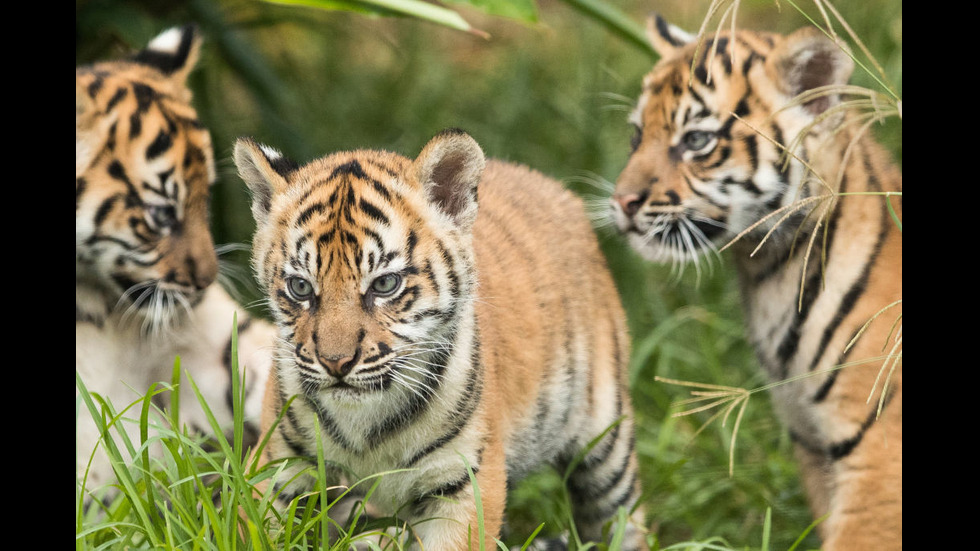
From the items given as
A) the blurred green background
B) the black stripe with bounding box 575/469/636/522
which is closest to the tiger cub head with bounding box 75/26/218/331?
the blurred green background

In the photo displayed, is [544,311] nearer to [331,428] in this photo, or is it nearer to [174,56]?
[331,428]

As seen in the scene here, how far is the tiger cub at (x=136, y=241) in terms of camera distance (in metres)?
3.66

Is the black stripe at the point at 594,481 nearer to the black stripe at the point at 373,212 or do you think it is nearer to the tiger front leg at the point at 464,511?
the tiger front leg at the point at 464,511

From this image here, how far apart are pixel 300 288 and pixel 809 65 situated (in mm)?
2065

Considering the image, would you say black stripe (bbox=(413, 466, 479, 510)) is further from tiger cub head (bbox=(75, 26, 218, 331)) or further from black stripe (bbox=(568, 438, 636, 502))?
tiger cub head (bbox=(75, 26, 218, 331))

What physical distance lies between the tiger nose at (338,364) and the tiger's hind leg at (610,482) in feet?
4.58

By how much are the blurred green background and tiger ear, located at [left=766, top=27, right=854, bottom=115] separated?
1.12 ft

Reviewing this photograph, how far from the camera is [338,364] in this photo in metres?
2.66

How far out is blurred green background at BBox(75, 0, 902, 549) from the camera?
4.59 metres

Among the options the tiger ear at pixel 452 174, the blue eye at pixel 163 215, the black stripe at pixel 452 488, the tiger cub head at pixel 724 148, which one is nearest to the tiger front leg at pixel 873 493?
the tiger cub head at pixel 724 148
